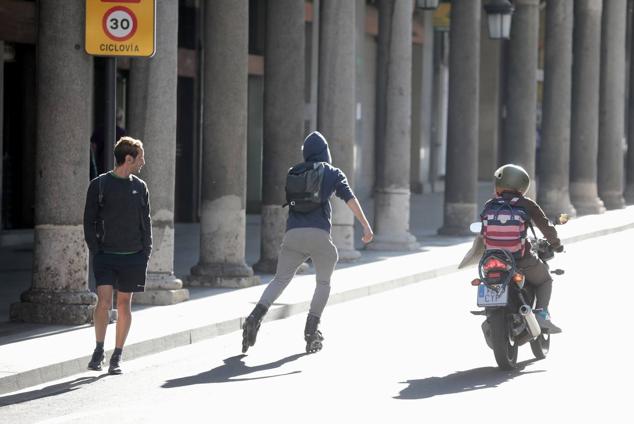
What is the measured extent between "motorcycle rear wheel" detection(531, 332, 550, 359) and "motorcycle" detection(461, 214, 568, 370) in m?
0.28

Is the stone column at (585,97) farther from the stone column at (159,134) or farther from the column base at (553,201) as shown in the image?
the stone column at (159,134)

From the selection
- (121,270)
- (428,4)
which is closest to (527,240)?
(121,270)

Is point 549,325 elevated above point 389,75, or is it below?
below

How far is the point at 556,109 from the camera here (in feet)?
97.7

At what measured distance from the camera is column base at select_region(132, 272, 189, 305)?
1503 cm

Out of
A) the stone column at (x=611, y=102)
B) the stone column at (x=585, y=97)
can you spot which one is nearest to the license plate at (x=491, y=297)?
the stone column at (x=585, y=97)

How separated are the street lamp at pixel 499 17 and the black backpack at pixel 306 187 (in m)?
14.3

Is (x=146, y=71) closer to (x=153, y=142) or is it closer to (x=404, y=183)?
(x=153, y=142)

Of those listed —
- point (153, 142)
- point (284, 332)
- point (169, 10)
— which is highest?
point (169, 10)

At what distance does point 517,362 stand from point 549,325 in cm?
36

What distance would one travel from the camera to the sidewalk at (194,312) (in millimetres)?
11164

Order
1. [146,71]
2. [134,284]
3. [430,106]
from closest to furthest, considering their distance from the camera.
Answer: [134,284]
[146,71]
[430,106]

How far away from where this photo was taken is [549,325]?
38.5ft

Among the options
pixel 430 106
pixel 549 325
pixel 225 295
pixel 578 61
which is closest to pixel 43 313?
pixel 225 295
